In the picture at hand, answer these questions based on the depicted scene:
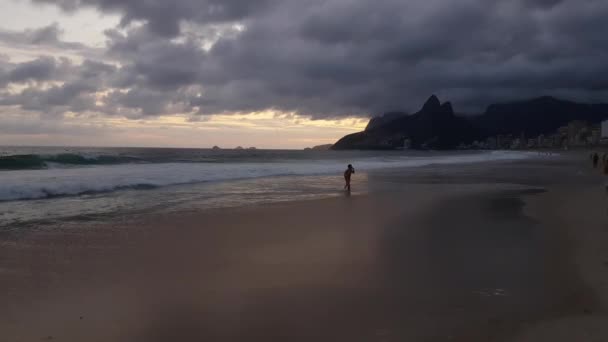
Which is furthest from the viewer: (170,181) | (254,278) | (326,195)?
(170,181)

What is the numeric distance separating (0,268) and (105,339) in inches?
128

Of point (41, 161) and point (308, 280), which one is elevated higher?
point (41, 161)

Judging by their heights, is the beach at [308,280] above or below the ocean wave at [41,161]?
below

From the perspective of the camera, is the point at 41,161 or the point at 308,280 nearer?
the point at 308,280

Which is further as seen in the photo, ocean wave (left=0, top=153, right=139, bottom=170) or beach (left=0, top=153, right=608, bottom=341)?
ocean wave (left=0, top=153, right=139, bottom=170)

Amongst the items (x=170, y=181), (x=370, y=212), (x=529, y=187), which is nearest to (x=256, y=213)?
(x=370, y=212)

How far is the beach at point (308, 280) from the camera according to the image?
4.25m

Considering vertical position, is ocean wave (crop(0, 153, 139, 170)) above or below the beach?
above

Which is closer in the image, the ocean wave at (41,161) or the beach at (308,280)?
the beach at (308,280)

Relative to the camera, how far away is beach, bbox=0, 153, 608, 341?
425cm

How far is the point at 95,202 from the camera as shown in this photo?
13.4 metres

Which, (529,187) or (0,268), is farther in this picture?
(529,187)

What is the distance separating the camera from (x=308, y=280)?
18.8ft

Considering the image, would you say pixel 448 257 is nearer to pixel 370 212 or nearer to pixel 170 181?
pixel 370 212
